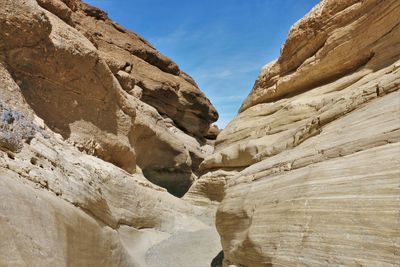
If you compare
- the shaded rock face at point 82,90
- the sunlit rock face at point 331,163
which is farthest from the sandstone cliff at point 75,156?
the sunlit rock face at point 331,163

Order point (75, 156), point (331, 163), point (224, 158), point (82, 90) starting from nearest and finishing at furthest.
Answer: point (331, 163) < point (75, 156) < point (82, 90) < point (224, 158)

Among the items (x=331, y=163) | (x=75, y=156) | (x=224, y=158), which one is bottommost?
(x=331, y=163)

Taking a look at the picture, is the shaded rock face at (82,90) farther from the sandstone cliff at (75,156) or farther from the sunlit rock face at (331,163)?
the sunlit rock face at (331,163)

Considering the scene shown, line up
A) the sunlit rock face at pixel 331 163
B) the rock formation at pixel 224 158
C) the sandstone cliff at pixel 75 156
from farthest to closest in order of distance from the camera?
the sandstone cliff at pixel 75 156 → the rock formation at pixel 224 158 → the sunlit rock face at pixel 331 163

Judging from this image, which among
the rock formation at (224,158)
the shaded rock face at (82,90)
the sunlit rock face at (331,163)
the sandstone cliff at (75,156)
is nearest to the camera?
the sunlit rock face at (331,163)

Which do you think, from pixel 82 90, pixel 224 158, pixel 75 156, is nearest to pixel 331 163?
pixel 75 156

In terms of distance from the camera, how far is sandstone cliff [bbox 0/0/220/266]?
17.0 ft

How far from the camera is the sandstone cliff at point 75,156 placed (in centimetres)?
519

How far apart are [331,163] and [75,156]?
6.34m

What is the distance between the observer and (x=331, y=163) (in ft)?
17.4

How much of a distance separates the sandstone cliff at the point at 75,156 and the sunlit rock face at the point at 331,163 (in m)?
2.88

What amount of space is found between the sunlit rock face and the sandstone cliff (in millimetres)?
2876

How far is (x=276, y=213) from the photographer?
5742 millimetres

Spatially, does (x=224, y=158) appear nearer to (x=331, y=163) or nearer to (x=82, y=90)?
(x=82, y=90)
